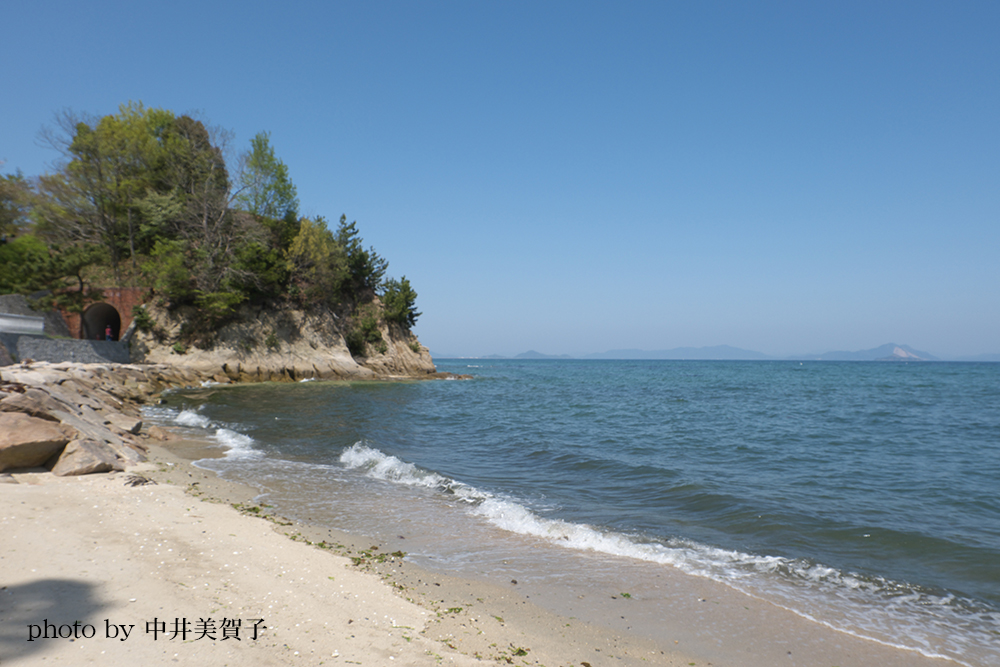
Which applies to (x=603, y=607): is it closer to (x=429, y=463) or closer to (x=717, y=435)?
(x=429, y=463)

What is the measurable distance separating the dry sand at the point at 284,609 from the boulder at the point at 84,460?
130cm

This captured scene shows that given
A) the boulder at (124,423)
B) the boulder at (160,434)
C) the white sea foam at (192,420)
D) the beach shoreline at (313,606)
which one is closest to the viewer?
the beach shoreline at (313,606)

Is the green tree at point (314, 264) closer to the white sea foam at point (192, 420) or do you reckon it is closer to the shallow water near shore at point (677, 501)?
the shallow water near shore at point (677, 501)

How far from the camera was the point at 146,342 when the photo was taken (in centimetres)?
3600

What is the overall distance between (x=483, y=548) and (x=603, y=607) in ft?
7.51

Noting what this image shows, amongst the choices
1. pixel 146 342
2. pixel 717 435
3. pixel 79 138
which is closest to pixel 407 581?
pixel 717 435

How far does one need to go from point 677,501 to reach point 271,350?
38.2m

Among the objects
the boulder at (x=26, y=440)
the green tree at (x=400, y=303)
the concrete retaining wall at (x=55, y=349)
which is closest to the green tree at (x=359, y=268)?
the green tree at (x=400, y=303)

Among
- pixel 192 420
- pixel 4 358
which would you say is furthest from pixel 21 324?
pixel 192 420

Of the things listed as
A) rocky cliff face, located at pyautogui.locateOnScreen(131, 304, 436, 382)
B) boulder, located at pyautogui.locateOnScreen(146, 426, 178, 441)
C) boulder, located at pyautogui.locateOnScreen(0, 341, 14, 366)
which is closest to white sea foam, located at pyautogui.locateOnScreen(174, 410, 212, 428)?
boulder, located at pyautogui.locateOnScreen(146, 426, 178, 441)

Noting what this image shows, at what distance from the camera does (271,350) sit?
134 ft

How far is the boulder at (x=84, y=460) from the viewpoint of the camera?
8242 mm

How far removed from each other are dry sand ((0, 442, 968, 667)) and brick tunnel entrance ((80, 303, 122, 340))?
120 ft

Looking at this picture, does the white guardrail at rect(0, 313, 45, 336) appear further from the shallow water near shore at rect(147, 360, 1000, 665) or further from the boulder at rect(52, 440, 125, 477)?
the boulder at rect(52, 440, 125, 477)
